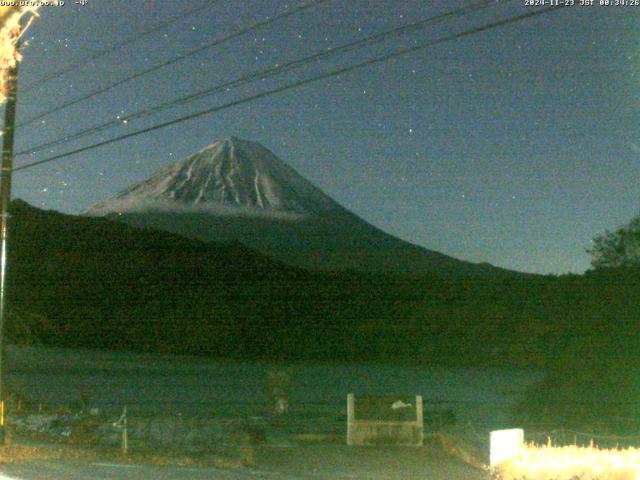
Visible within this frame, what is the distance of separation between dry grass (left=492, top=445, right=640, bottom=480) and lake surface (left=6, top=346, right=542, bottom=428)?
1476cm

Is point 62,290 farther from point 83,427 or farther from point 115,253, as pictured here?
point 83,427

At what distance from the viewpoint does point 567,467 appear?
1138 cm

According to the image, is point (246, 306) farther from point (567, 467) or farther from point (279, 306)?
point (567, 467)

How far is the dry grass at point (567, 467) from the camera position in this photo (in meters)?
11.0

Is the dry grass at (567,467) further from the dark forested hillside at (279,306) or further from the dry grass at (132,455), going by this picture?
the dark forested hillside at (279,306)

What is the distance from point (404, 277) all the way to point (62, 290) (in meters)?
29.8

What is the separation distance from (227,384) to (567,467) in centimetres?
3697

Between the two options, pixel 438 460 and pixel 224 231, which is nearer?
pixel 438 460

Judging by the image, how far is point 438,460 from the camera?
1772 centimetres

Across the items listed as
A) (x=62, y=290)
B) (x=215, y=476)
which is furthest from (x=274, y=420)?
(x=62, y=290)

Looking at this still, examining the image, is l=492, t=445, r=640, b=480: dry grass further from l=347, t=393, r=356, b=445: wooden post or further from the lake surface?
the lake surface

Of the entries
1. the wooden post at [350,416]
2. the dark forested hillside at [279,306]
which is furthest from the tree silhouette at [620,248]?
the wooden post at [350,416]

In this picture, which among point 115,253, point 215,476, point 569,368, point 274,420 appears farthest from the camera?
point 115,253

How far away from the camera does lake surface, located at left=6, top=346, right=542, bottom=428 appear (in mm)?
34938
